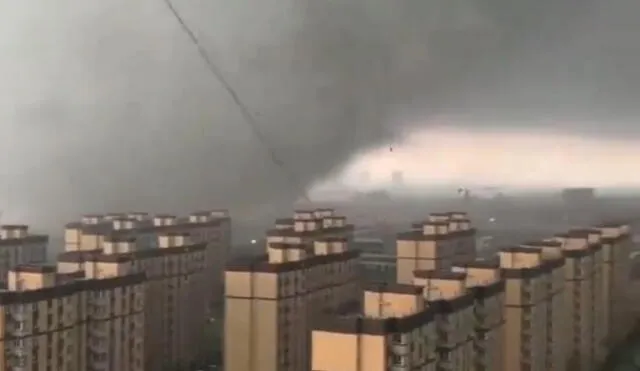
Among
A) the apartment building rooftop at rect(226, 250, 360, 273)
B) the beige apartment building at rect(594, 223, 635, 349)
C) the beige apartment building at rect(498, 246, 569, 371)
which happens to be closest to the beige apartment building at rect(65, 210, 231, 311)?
the apartment building rooftop at rect(226, 250, 360, 273)

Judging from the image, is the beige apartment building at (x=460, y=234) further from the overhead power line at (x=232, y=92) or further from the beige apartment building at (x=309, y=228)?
the overhead power line at (x=232, y=92)

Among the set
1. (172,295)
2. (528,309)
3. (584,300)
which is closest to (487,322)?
(528,309)

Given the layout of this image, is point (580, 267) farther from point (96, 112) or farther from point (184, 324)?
point (96, 112)

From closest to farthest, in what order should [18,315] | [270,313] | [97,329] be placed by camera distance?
[18,315], [97,329], [270,313]

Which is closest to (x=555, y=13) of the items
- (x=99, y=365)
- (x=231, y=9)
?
(x=231, y=9)

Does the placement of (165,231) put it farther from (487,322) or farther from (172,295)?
(487,322)

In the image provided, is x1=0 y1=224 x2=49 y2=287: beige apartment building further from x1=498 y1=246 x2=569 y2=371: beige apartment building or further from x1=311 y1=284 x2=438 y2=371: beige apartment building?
x1=311 y1=284 x2=438 y2=371: beige apartment building

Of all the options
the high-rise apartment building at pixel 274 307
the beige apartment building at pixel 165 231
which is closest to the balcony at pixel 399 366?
the high-rise apartment building at pixel 274 307
